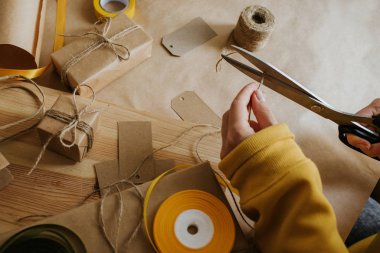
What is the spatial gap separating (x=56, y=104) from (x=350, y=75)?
750 millimetres

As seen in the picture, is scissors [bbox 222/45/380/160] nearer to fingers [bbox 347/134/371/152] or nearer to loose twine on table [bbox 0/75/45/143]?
fingers [bbox 347/134/371/152]

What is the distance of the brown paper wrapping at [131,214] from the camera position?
1.72 feet

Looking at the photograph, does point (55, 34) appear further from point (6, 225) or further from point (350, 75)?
point (350, 75)

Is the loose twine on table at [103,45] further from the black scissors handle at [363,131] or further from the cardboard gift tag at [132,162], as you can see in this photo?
the black scissors handle at [363,131]

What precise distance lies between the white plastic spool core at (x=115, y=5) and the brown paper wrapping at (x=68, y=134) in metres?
0.35

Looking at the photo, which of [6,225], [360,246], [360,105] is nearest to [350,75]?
[360,105]

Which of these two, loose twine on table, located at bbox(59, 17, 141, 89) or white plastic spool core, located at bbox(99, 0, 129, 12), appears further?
white plastic spool core, located at bbox(99, 0, 129, 12)

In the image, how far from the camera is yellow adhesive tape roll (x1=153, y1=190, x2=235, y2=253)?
53 cm

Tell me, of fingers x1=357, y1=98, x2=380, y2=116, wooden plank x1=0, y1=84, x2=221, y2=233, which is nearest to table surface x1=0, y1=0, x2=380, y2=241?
wooden plank x1=0, y1=84, x2=221, y2=233

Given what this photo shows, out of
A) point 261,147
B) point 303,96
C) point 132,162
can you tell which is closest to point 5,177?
point 132,162

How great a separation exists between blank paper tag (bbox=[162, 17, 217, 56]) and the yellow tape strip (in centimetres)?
25

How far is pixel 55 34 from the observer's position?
2.83 ft

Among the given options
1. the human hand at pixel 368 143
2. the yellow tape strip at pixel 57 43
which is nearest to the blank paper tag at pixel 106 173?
the yellow tape strip at pixel 57 43

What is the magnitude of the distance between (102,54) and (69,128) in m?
0.22
